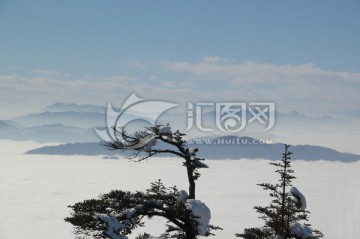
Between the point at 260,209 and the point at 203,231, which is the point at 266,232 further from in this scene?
the point at 203,231

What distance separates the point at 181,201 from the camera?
1328 centimetres

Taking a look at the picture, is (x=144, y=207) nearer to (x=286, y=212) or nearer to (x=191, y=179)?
(x=191, y=179)

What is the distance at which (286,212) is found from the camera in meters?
17.9

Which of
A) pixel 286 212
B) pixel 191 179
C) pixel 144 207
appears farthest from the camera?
pixel 286 212

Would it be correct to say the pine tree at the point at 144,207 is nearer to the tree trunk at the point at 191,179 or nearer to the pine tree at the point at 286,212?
the tree trunk at the point at 191,179

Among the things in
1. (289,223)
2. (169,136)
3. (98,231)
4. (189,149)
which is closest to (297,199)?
(289,223)

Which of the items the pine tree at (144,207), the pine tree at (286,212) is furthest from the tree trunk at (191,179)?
the pine tree at (286,212)

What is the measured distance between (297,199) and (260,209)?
220 cm

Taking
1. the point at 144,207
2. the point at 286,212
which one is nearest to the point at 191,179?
the point at 144,207

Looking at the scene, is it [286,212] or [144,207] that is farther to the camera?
[286,212]

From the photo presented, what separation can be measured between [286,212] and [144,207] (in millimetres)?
8105

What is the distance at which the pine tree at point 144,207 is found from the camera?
11727 millimetres

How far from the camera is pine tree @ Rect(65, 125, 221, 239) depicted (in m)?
11.7

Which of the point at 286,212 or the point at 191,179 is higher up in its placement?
the point at 191,179
